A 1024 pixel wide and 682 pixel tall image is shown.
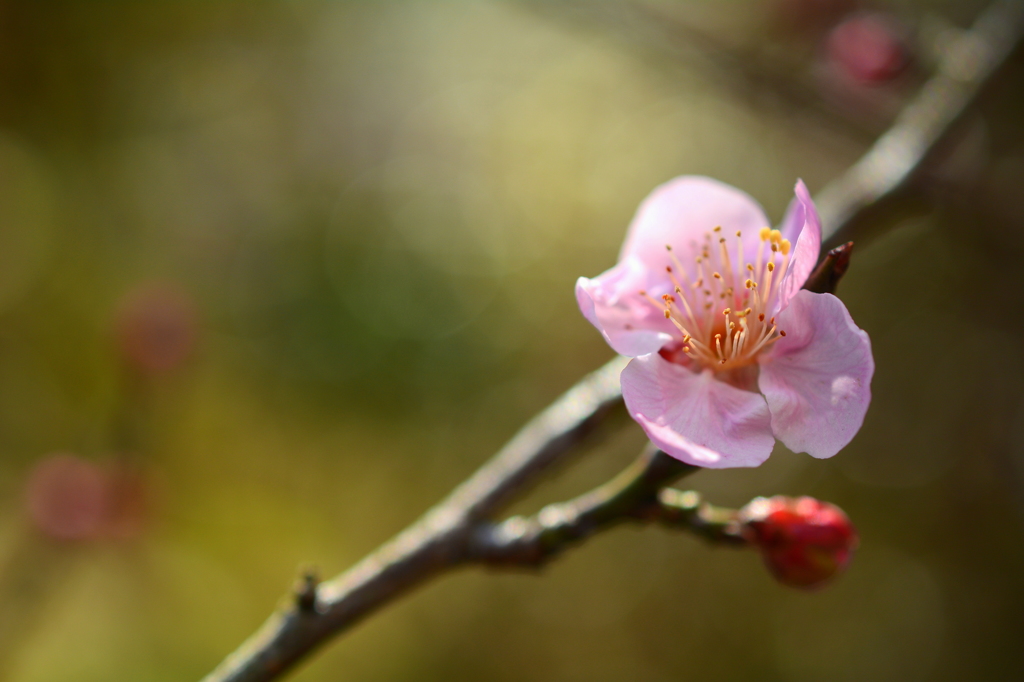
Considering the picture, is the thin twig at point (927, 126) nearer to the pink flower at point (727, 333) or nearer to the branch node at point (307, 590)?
the pink flower at point (727, 333)

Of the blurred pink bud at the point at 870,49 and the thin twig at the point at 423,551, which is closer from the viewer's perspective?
the thin twig at the point at 423,551

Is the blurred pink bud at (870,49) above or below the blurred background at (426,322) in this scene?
above

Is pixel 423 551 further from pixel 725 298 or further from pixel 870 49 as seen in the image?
pixel 870 49

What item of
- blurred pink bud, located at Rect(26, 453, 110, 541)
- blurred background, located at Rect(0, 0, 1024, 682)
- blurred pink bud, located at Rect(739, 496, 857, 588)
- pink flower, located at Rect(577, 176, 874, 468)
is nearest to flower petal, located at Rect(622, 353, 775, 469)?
pink flower, located at Rect(577, 176, 874, 468)

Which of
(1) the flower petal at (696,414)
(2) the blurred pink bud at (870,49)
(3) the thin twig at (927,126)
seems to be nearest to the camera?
(1) the flower petal at (696,414)

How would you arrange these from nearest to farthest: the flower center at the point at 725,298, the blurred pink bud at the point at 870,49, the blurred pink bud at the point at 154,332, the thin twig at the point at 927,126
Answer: the flower center at the point at 725,298, the thin twig at the point at 927,126, the blurred pink bud at the point at 870,49, the blurred pink bud at the point at 154,332

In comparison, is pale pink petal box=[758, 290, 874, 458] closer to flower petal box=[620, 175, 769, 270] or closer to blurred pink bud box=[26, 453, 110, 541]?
flower petal box=[620, 175, 769, 270]

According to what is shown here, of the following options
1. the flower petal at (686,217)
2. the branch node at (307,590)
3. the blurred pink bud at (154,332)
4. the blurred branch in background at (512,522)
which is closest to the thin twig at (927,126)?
the blurred branch in background at (512,522)
